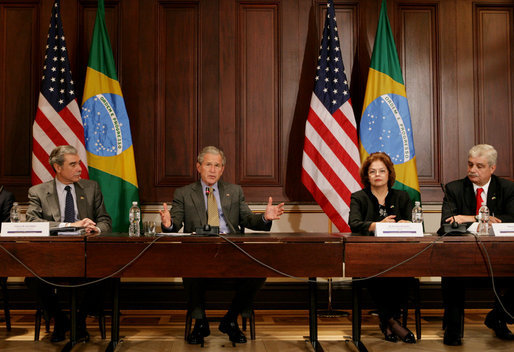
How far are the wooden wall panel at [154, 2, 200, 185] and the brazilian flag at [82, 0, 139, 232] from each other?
0.40 m

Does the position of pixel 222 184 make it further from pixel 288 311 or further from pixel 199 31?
pixel 199 31

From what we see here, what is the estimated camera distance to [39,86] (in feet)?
16.3

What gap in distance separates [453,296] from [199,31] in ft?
10.9

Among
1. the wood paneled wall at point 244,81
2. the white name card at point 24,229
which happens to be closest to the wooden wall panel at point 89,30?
the wood paneled wall at point 244,81

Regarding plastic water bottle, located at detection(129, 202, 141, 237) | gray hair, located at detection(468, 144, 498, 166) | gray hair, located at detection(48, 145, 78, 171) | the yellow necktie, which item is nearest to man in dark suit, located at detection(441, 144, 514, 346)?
gray hair, located at detection(468, 144, 498, 166)

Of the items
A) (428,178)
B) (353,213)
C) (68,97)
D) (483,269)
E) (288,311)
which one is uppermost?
(68,97)

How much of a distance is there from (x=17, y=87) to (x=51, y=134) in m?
0.84

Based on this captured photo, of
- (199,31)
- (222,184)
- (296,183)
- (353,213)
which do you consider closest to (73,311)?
(222,184)

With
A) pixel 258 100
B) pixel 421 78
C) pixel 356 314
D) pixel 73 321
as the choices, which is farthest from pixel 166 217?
pixel 421 78

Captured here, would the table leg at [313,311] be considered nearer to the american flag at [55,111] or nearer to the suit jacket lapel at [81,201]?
the suit jacket lapel at [81,201]

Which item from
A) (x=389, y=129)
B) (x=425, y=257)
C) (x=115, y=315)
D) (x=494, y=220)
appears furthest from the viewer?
(x=389, y=129)

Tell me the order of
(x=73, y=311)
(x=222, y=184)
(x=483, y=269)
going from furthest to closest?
1. (x=222, y=184)
2. (x=73, y=311)
3. (x=483, y=269)

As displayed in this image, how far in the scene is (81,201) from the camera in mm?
3832

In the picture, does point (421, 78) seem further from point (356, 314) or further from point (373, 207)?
point (356, 314)
